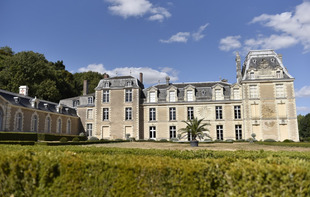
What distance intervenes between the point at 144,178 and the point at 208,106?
2747cm

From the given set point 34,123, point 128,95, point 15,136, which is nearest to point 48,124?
point 34,123

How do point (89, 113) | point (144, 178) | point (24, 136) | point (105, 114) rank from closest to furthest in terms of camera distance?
point (144, 178) → point (24, 136) → point (105, 114) → point (89, 113)

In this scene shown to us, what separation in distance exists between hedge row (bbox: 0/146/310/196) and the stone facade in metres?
25.8

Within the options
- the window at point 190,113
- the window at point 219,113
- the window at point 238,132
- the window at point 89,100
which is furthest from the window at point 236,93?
the window at point 89,100

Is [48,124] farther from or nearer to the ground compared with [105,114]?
nearer to the ground

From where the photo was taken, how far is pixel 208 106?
3042 cm

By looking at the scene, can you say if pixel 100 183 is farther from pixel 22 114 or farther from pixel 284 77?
pixel 284 77

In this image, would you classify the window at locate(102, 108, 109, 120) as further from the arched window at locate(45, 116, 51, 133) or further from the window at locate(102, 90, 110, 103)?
the arched window at locate(45, 116, 51, 133)

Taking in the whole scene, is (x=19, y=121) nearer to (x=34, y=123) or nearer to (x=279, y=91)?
(x=34, y=123)

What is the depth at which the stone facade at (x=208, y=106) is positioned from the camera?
91.2ft

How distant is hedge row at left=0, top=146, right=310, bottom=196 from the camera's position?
11.5ft

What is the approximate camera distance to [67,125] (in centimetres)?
3175

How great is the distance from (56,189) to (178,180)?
2146mm

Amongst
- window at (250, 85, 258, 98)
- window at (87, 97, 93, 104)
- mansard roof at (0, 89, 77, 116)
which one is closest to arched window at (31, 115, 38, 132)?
mansard roof at (0, 89, 77, 116)
